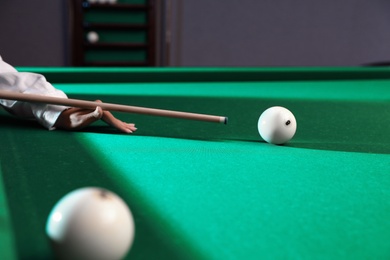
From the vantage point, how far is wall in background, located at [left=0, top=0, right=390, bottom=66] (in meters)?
6.92

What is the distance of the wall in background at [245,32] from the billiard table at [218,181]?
4.73 m

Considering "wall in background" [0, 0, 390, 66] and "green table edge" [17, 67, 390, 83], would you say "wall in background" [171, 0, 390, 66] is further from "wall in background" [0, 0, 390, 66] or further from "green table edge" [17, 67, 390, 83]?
"green table edge" [17, 67, 390, 83]

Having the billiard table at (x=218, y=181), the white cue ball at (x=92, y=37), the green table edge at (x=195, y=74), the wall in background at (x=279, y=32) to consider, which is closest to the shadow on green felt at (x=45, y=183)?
the billiard table at (x=218, y=181)

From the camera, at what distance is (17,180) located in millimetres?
1240

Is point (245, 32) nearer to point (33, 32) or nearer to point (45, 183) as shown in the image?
point (33, 32)

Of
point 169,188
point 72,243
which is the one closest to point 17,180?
point 169,188

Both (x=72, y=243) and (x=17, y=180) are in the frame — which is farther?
(x=17, y=180)

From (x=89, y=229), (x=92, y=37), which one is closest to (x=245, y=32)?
(x=92, y=37)

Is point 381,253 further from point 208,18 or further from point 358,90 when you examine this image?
point 208,18

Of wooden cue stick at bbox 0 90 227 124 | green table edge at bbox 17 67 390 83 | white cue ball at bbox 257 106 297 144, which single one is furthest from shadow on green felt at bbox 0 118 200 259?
green table edge at bbox 17 67 390 83

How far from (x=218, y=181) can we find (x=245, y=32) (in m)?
6.62

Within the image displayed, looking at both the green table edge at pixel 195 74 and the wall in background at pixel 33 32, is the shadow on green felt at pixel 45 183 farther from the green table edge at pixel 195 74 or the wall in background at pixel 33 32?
the wall in background at pixel 33 32

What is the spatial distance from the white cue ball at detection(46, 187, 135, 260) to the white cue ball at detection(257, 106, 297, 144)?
959mm

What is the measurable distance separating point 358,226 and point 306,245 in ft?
0.48
